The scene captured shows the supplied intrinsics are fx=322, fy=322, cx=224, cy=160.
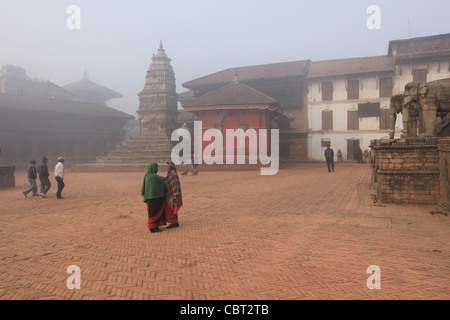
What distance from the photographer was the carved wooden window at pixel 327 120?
33844mm

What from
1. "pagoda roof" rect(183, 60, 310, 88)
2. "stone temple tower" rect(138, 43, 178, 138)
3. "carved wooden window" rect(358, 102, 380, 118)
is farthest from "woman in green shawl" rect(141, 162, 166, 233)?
"carved wooden window" rect(358, 102, 380, 118)

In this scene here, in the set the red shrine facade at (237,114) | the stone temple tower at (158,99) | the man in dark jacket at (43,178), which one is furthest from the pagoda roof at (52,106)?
the man in dark jacket at (43,178)

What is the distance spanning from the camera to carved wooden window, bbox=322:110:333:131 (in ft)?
111

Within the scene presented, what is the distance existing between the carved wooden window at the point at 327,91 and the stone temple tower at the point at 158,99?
1654cm

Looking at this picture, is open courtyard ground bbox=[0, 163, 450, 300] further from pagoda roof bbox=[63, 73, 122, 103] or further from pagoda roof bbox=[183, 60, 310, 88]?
Answer: pagoda roof bbox=[63, 73, 122, 103]

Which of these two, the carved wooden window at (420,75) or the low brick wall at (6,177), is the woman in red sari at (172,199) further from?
the carved wooden window at (420,75)

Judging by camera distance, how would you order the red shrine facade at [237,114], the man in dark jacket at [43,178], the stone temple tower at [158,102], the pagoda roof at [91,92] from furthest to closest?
the pagoda roof at [91,92], the stone temple tower at [158,102], the red shrine facade at [237,114], the man in dark jacket at [43,178]

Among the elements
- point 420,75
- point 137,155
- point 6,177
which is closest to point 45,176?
point 6,177

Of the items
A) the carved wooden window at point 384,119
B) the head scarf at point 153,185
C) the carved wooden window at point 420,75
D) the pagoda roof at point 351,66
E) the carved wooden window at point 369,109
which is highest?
the pagoda roof at point 351,66

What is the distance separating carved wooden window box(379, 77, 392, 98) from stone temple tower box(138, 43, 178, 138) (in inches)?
862

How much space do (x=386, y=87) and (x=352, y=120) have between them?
4.35 m

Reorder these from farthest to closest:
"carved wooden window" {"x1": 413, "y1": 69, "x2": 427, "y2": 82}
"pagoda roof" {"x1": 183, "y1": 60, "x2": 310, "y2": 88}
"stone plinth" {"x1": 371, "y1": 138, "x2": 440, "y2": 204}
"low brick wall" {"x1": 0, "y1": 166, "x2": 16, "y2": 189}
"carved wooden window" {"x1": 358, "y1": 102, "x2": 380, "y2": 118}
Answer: "pagoda roof" {"x1": 183, "y1": 60, "x2": 310, "y2": 88} < "carved wooden window" {"x1": 358, "y1": 102, "x2": 380, "y2": 118} < "carved wooden window" {"x1": 413, "y1": 69, "x2": 427, "y2": 82} < "low brick wall" {"x1": 0, "y1": 166, "x2": 16, "y2": 189} < "stone plinth" {"x1": 371, "y1": 138, "x2": 440, "y2": 204}

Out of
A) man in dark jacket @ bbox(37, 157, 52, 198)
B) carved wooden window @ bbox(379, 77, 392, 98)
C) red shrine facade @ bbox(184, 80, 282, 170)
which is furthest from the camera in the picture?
carved wooden window @ bbox(379, 77, 392, 98)

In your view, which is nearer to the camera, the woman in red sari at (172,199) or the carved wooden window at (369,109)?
the woman in red sari at (172,199)
